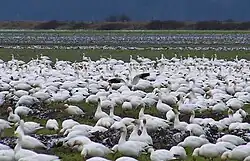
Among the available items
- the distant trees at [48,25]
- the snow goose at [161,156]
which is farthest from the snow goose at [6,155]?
the distant trees at [48,25]

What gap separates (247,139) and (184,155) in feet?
8.16

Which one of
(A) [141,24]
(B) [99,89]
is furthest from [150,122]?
(A) [141,24]

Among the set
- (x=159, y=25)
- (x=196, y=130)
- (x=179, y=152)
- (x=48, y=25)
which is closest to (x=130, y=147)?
(x=179, y=152)

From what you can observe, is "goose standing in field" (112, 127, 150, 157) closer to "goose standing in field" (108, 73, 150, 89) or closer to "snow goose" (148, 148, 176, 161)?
"snow goose" (148, 148, 176, 161)

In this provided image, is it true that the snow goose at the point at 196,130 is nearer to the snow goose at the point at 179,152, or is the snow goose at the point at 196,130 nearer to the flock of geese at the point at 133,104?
the flock of geese at the point at 133,104

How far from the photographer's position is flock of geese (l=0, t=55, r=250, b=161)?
42.9ft

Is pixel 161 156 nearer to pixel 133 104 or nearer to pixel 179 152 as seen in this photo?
pixel 179 152

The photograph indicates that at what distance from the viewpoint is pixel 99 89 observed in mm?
22938

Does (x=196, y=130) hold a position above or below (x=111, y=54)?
above

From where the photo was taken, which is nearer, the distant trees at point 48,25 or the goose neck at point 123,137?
the goose neck at point 123,137

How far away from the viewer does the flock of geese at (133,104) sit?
13.1 metres

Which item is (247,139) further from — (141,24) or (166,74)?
(141,24)

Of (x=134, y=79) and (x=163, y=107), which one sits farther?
(x=134, y=79)

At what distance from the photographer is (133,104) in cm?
1939
